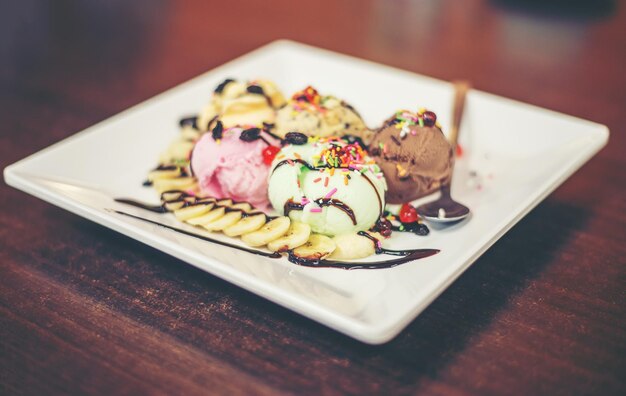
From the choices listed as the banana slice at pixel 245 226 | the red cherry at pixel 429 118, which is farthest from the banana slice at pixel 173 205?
the red cherry at pixel 429 118

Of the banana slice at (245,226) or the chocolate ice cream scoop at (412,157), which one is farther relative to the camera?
the chocolate ice cream scoop at (412,157)

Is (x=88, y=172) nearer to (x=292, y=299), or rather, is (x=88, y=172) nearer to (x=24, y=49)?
(x=292, y=299)

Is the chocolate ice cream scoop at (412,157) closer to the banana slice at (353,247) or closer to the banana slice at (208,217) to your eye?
the banana slice at (353,247)

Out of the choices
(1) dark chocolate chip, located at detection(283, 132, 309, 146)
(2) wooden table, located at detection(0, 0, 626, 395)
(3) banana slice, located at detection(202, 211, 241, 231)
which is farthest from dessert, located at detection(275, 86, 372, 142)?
(2) wooden table, located at detection(0, 0, 626, 395)

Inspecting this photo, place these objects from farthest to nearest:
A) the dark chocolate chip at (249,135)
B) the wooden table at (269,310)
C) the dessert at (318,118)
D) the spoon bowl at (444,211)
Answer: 1. the dessert at (318,118)
2. the dark chocolate chip at (249,135)
3. the spoon bowl at (444,211)
4. the wooden table at (269,310)

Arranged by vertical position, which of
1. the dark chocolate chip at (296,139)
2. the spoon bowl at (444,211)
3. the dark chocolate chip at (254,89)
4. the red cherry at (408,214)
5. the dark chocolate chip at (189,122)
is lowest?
the red cherry at (408,214)

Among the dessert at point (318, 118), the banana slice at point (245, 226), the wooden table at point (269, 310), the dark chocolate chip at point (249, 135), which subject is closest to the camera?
the wooden table at point (269, 310)

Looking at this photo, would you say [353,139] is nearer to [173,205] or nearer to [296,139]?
[296,139]

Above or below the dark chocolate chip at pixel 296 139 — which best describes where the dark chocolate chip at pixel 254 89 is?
above
